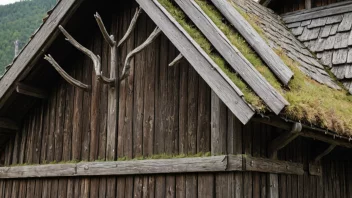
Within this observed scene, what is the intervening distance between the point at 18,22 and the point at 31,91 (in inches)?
1834

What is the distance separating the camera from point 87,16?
259 inches

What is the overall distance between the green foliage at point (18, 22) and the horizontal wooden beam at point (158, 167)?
1287 inches

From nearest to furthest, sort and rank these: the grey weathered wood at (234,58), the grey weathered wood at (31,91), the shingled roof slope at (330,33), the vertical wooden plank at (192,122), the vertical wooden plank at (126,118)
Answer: the grey weathered wood at (234,58) < the vertical wooden plank at (192,122) < the vertical wooden plank at (126,118) < the grey weathered wood at (31,91) < the shingled roof slope at (330,33)

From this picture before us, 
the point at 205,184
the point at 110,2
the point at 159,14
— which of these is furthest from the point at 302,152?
the point at 110,2

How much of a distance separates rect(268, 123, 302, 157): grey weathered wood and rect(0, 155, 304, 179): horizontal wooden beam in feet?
0.44

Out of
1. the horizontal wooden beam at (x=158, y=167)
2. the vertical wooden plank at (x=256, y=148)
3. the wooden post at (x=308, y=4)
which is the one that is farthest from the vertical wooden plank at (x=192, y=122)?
the wooden post at (x=308, y=4)

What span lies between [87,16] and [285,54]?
2.64m

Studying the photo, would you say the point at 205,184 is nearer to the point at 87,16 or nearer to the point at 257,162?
the point at 257,162

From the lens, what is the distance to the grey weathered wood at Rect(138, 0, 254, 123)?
4.62m

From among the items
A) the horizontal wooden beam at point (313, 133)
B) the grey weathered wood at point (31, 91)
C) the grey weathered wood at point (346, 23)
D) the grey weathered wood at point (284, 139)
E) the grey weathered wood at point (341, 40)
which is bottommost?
the grey weathered wood at point (284, 139)

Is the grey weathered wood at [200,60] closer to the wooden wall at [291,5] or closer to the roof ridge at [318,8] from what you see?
the roof ridge at [318,8]

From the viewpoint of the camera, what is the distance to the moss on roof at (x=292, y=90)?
4945mm

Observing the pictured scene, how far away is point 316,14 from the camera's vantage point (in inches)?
334

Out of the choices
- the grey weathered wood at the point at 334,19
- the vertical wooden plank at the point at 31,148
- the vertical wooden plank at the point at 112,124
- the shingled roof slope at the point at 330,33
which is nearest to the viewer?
the vertical wooden plank at the point at 112,124
